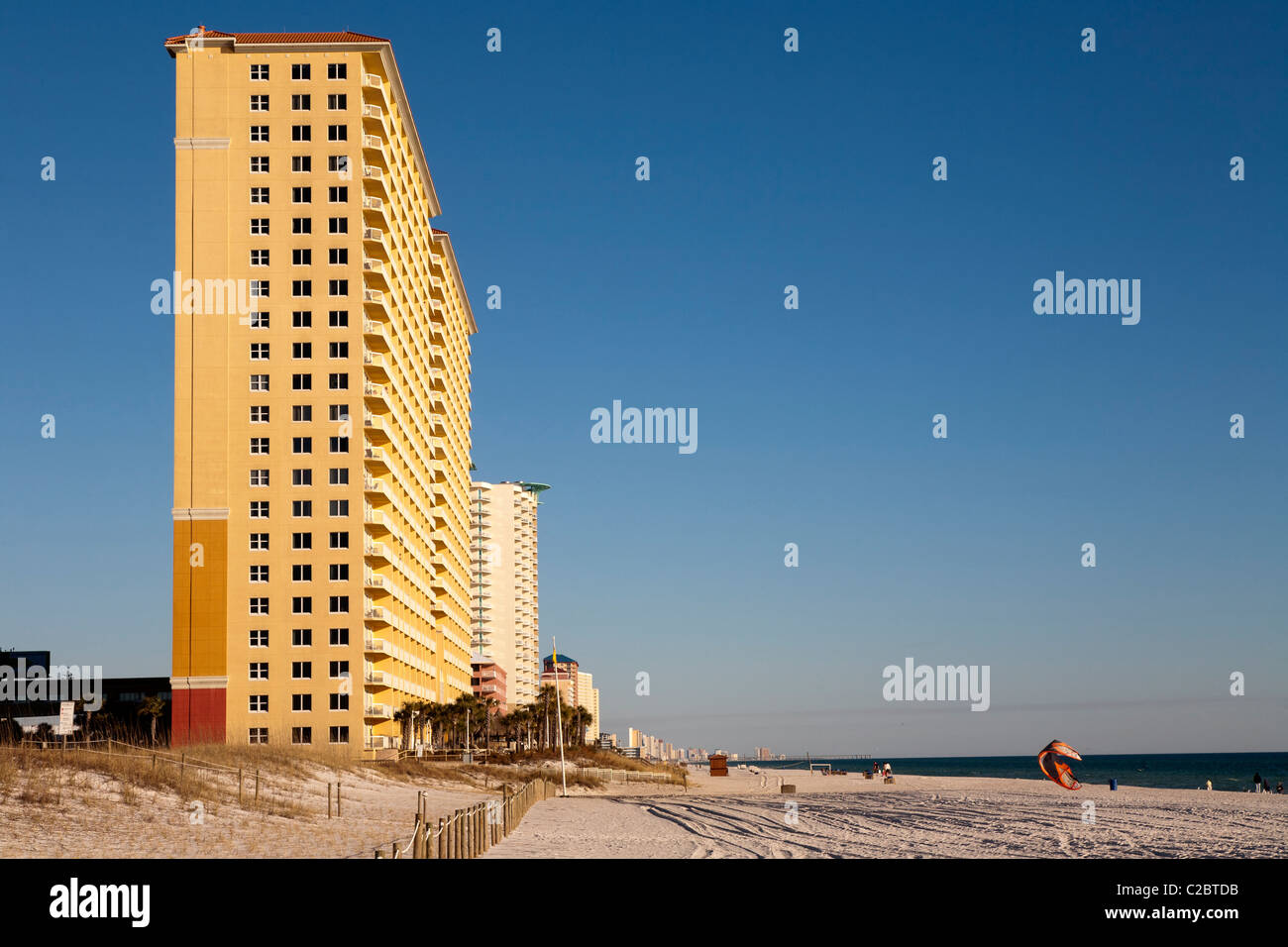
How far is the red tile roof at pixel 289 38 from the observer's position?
8388cm

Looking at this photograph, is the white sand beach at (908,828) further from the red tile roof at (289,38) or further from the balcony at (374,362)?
the red tile roof at (289,38)

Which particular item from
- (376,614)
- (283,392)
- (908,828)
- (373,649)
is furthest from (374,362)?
(908,828)

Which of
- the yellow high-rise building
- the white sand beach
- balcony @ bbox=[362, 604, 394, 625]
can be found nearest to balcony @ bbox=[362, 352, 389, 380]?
the yellow high-rise building

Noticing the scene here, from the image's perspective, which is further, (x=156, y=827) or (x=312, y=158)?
(x=312, y=158)

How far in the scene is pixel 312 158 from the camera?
84.6 m

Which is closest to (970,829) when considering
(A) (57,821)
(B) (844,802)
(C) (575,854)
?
(C) (575,854)

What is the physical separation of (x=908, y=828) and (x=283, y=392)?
58378 millimetres

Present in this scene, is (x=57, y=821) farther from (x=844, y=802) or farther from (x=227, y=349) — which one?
(x=227, y=349)

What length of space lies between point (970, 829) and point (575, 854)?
1742cm

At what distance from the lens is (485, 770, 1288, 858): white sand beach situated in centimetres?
2953

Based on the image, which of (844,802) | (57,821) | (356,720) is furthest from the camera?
(356,720)

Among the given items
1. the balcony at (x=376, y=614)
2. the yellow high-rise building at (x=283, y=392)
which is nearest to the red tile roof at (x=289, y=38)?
the yellow high-rise building at (x=283, y=392)

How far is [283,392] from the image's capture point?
273ft

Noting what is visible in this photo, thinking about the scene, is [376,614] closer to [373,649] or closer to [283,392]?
[373,649]
